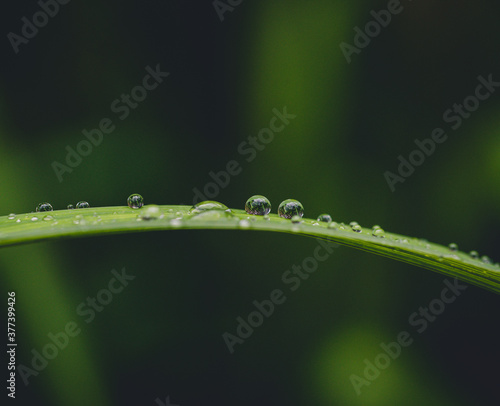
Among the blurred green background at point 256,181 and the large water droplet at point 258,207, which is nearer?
the large water droplet at point 258,207

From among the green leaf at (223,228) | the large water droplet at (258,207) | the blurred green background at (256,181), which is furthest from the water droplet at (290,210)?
the blurred green background at (256,181)

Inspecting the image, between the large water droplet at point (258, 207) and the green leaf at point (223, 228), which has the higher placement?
the large water droplet at point (258, 207)

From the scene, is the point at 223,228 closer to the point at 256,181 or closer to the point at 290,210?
the point at 290,210

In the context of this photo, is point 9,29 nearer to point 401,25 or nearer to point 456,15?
point 401,25

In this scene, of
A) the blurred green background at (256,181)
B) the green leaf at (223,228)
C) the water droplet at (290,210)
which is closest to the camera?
the green leaf at (223,228)

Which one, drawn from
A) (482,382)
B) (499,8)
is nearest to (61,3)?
(499,8)

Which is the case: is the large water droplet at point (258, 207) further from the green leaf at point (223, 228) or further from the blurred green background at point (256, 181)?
the blurred green background at point (256, 181)

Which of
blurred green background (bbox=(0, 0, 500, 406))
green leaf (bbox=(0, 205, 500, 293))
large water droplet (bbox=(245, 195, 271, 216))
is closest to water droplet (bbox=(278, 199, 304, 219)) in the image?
large water droplet (bbox=(245, 195, 271, 216))

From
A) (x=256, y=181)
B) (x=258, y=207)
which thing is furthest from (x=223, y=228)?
(x=256, y=181)

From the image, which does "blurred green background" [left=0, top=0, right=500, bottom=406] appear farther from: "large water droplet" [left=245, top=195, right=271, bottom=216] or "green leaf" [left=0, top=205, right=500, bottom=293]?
"green leaf" [left=0, top=205, right=500, bottom=293]
